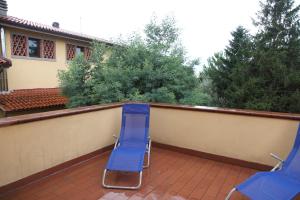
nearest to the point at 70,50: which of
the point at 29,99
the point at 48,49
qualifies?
the point at 48,49

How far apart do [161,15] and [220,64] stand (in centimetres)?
868

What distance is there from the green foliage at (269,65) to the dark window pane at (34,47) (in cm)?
884

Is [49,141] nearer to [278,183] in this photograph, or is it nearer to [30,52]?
[278,183]

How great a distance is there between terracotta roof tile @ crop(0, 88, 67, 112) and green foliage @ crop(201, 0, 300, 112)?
326 inches

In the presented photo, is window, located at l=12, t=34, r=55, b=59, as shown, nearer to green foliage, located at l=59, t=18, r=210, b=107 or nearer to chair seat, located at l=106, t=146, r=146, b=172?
green foliage, located at l=59, t=18, r=210, b=107

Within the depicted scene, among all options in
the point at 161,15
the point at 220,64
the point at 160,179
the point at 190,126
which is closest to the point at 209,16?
the point at 220,64

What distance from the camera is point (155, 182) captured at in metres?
2.78

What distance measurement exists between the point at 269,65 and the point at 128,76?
1068cm

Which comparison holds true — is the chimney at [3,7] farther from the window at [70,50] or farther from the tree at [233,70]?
the tree at [233,70]

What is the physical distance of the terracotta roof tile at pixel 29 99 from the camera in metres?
7.86

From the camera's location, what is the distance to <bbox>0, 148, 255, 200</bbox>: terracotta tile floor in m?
2.44

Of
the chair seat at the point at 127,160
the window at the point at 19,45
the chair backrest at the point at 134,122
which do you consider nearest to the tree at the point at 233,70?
the window at the point at 19,45

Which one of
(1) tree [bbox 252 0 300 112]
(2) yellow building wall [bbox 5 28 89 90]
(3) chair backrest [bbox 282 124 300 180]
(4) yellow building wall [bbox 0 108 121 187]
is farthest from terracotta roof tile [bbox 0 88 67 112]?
(1) tree [bbox 252 0 300 112]

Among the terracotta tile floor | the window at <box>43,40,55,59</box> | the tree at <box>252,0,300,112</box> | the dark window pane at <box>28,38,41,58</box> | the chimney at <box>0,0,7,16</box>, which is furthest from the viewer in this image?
the tree at <box>252,0,300,112</box>
